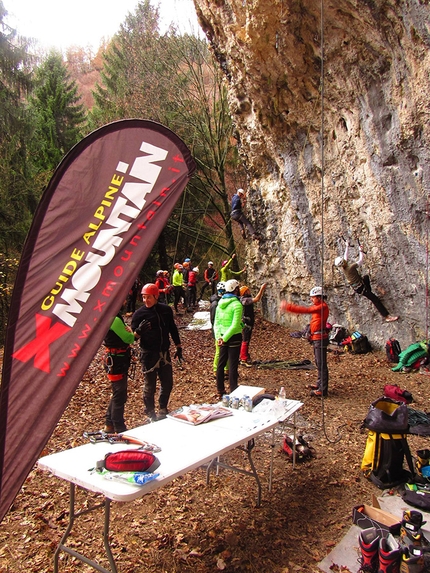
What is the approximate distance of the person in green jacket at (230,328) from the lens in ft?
24.5

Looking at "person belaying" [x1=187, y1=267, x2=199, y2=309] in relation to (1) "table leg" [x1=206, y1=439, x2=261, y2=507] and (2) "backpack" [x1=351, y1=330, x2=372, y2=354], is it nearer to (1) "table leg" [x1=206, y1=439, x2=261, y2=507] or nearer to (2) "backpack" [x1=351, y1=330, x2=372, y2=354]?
(2) "backpack" [x1=351, y1=330, x2=372, y2=354]

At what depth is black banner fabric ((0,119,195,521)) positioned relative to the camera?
8.47 feet

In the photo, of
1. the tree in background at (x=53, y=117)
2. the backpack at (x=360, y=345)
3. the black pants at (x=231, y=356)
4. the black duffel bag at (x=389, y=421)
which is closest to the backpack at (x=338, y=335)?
the backpack at (x=360, y=345)

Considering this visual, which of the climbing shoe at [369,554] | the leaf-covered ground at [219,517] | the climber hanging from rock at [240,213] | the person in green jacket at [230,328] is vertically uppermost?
the climber hanging from rock at [240,213]

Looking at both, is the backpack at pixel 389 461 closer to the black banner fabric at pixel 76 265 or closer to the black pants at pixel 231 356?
the black pants at pixel 231 356

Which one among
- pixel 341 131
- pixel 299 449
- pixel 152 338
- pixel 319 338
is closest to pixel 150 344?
pixel 152 338

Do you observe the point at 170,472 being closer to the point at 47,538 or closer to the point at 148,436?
the point at 148,436

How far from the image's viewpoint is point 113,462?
3299 millimetres

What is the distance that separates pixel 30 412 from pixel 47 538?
2.36m

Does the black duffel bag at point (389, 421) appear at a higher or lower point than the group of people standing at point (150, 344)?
lower

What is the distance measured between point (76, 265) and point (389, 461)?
13.0ft

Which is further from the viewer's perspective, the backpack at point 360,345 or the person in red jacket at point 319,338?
the backpack at point 360,345

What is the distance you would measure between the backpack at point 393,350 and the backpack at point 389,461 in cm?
619

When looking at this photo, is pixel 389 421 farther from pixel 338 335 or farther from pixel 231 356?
pixel 338 335
